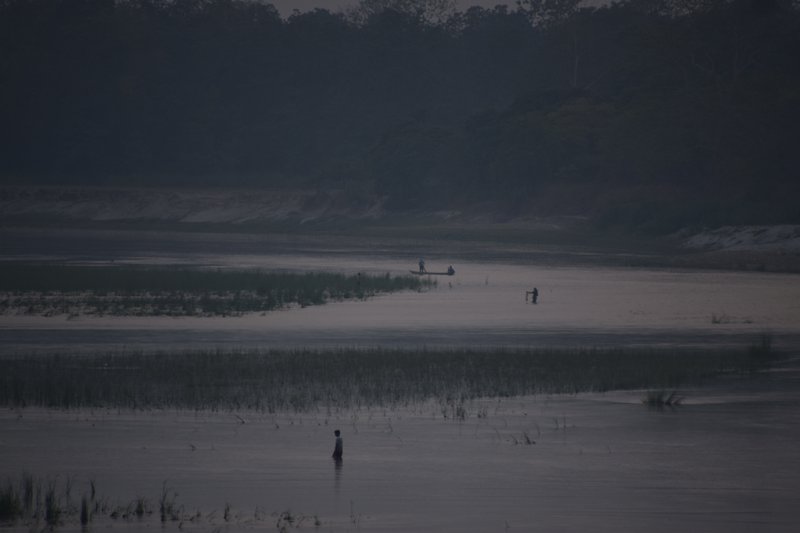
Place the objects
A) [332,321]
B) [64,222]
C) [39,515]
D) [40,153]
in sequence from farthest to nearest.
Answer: [40,153]
[64,222]
[332,321]
[39,515]

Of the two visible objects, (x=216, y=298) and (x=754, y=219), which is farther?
(x=754, y=219)

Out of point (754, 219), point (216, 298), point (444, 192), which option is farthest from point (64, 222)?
point (216, 298)

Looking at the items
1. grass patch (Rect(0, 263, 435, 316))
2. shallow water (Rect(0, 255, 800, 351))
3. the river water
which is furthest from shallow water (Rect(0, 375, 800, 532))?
Answer: grass patch (Rect(0, 263, 435, 316))

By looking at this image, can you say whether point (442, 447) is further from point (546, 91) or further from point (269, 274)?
point (546, 91)

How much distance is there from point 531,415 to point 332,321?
16.1m

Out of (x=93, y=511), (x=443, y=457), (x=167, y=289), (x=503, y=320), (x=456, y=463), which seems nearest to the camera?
(x=93, y=511)

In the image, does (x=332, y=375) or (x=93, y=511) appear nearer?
(x=93, y=511)

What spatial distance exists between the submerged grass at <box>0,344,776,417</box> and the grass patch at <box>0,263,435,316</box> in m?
11.2

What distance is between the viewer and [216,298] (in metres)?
45.6

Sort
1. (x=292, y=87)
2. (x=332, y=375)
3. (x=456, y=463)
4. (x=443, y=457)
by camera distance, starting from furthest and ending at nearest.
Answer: (x=292, y=87), (x=332, y=375), (x=443, y=457), (x=456, y=463)

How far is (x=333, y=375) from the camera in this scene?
93.8ft

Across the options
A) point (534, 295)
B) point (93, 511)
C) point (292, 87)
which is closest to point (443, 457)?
point (93, 511)

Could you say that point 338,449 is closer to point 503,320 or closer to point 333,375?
point 333,375

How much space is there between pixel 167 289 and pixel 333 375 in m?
20.5
